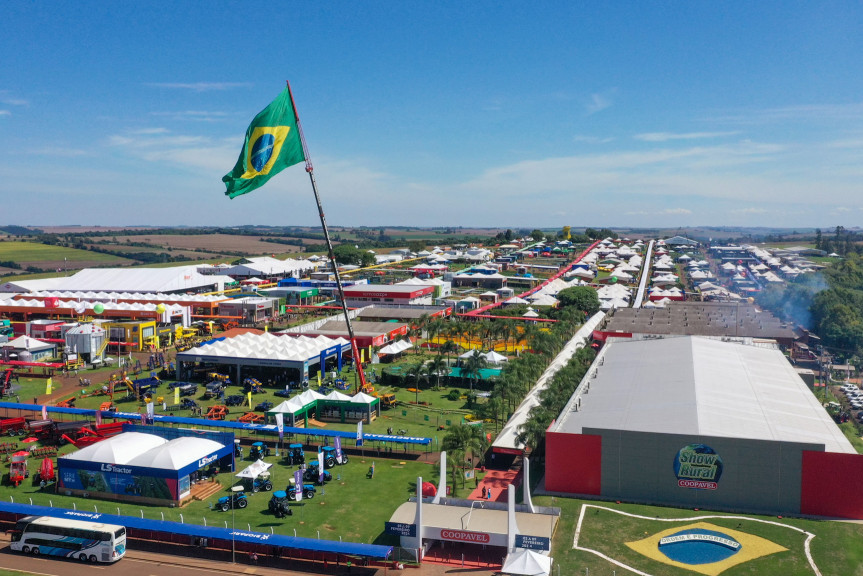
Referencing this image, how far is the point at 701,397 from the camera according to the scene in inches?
1372

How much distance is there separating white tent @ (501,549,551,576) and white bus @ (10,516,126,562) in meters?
14.5

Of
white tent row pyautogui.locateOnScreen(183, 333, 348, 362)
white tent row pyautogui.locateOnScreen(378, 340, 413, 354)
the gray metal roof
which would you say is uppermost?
the gray metal roof

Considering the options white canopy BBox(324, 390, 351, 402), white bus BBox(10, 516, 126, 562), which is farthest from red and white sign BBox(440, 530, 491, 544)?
white canopy BBox(324, 390, 351, 402)

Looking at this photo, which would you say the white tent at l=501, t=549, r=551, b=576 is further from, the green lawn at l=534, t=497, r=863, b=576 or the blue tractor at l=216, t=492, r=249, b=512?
the blue tractor at l=216, t=492, r=249, b=512

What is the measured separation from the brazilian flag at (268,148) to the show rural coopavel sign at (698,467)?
21.7m

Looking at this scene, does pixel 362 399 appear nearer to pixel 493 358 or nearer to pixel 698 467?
pixel 493 358

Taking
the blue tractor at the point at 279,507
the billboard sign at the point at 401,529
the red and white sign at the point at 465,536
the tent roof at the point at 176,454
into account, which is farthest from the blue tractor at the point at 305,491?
the red and white sign at the point at 465,536

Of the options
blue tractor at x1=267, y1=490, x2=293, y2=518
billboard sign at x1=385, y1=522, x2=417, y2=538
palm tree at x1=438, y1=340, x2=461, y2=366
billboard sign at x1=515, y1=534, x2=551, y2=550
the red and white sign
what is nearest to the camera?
billboard sign at x1=515, y1=534, x2=551, y2=550

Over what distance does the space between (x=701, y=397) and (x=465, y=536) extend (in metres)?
16.1

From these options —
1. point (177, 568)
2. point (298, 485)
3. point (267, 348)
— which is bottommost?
point (177, 568)

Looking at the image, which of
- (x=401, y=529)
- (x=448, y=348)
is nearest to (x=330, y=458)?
(x=401, y=529)

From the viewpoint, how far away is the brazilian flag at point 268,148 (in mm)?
29344

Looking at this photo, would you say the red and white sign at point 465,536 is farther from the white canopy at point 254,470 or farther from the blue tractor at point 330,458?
the blue tractor at point 330,458

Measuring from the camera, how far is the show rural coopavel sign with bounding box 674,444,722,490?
30.0 meters
